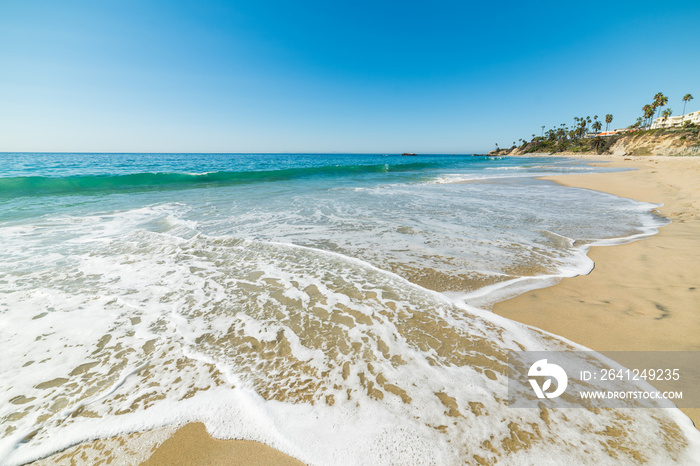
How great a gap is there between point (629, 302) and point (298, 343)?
444cm

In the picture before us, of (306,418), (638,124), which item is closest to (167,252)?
(306,418)

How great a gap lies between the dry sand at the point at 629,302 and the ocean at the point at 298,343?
0.32m

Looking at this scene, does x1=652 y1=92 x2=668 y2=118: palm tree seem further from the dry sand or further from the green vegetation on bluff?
the dry sand

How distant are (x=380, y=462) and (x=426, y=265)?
3.54 meters

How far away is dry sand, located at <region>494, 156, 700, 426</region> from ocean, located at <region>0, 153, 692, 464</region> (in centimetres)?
32

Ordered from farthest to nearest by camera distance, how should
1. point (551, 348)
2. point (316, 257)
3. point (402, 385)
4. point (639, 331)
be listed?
point (316, 257) → point (639, 331) → point (551, 348) → point (402, 385)

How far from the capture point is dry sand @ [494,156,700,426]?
9.62 ft

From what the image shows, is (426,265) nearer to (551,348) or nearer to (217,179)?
(551,348)

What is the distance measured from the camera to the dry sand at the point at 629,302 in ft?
9.62

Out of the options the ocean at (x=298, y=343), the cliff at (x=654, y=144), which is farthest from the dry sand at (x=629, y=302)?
the cliff at (x=654, y=144)

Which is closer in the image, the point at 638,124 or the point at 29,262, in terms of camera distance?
the point at 29,262

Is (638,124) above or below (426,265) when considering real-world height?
above

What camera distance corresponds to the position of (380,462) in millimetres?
1815

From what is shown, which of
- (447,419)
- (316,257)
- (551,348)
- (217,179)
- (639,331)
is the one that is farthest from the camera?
(217,179)
